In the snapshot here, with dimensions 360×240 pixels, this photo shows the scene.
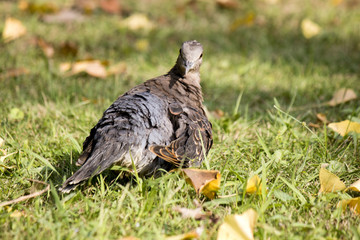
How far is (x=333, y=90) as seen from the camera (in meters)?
4.35

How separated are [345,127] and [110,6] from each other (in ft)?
14.4

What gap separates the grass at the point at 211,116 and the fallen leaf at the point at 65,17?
15 cm

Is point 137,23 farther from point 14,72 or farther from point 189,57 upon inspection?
point 189,57

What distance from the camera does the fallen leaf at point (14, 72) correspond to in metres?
4.30

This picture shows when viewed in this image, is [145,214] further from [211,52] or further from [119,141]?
[211,52]

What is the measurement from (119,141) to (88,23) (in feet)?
12.8

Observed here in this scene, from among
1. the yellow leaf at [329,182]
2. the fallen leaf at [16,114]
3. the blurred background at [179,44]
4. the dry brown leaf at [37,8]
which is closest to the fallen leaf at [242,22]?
the blurred background at [179,44]

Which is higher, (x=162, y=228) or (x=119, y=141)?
(x=119, y=141)

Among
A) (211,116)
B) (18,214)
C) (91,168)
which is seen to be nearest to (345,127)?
(211,116)

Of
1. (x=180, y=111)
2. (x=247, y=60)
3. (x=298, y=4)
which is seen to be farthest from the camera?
(x=298, y=4)

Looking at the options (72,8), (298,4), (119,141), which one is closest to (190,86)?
(119,141)

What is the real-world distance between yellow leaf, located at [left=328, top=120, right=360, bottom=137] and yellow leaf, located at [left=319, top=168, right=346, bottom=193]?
0.73m

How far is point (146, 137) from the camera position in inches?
102

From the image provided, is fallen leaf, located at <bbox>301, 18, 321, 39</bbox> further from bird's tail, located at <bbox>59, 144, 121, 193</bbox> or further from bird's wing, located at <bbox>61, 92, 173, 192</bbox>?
bird's tail, located at <bbox>59, 144, 121, 193</bbox>
